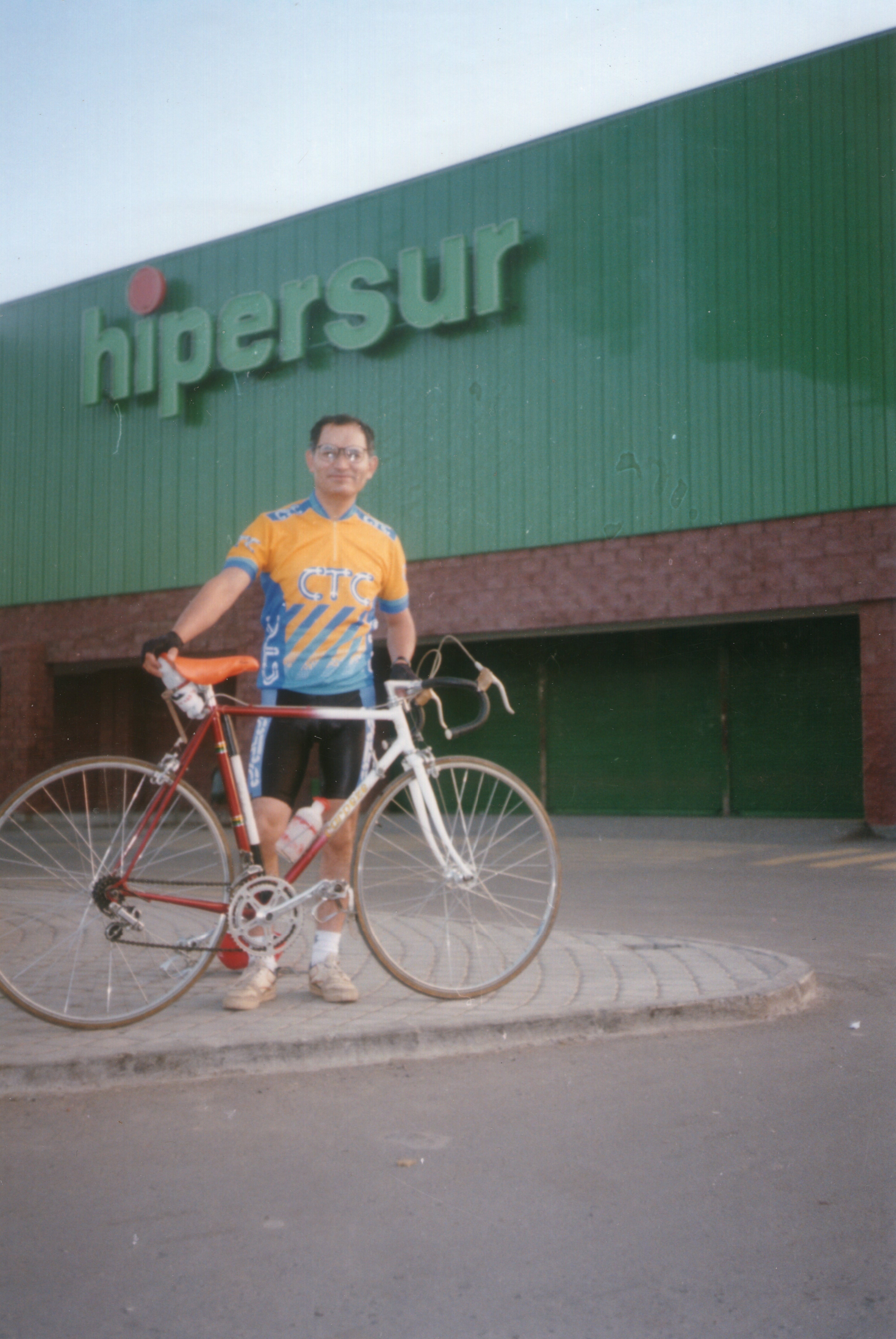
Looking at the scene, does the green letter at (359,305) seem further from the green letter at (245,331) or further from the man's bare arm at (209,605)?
the man's bare arm at (209,605)

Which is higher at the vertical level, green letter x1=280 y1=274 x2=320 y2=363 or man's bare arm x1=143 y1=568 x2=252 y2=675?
green letter x1=280 y1=274 x2=320 y2=363

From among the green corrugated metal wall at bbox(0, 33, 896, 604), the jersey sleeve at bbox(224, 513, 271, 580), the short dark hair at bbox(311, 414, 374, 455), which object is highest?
the green corrugated metal wall at bbox(0, 33, 896, 604)

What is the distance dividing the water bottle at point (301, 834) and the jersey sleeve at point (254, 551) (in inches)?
34.3

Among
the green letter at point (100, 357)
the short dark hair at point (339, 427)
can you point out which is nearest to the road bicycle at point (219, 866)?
the short dark hair at point (339, 427)

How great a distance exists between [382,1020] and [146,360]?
53.9 feet

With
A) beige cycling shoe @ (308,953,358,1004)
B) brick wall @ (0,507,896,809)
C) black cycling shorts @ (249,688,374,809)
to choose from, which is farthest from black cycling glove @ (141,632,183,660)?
brick wall @ (0,507,896,809)

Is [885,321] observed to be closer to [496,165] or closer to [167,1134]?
[496,165]

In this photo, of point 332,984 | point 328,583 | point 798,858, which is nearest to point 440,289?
point 798,858

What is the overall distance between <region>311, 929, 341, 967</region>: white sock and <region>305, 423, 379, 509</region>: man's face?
1.58 m

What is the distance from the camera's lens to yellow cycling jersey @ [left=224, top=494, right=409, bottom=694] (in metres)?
4.45

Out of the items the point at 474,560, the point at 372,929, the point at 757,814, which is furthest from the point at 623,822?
the point at 372,929

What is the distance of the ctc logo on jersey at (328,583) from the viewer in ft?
14.7

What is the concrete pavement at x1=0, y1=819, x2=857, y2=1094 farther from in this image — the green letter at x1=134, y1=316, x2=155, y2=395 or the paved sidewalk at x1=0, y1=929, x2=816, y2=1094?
the green letter at x1=134, y1=316, x2=155, y2=395

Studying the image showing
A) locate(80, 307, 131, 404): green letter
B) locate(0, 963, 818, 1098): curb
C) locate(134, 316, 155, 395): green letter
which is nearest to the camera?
locate(0, 963, 818, 1098): curb
